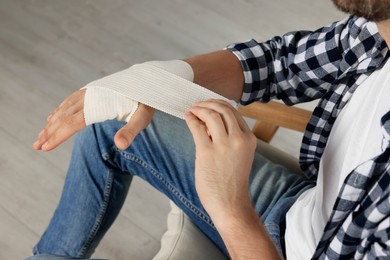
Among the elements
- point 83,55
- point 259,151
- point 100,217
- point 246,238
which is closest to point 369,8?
point 246,238

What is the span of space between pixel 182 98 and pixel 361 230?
1.01 feet

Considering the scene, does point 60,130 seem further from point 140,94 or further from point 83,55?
point 83,55

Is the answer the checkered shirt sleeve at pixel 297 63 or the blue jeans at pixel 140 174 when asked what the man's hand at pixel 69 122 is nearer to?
the blue jeans at pixel 140 174

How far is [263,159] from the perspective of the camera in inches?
39.2

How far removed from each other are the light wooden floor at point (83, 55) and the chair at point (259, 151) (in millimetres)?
401

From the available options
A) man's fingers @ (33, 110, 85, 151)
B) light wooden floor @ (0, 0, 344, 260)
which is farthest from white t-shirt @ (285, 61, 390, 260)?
light wooden floor @ (0, 0, 344, 260)

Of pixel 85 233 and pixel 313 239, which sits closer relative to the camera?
pixel 313 239

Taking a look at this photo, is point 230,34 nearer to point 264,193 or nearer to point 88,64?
point 88,64

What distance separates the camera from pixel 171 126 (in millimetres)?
960

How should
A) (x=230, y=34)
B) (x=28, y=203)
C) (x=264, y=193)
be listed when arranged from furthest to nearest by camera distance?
(x=230, y=34)
(x=28, y=203)
(x=264, y=193)

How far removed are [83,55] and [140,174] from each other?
3.08 ft

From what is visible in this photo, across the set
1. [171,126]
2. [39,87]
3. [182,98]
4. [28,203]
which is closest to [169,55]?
[39,87]

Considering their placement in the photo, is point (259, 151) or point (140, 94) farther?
point (259, 151)

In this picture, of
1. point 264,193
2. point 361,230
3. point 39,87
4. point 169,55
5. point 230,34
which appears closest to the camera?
point 361,230
